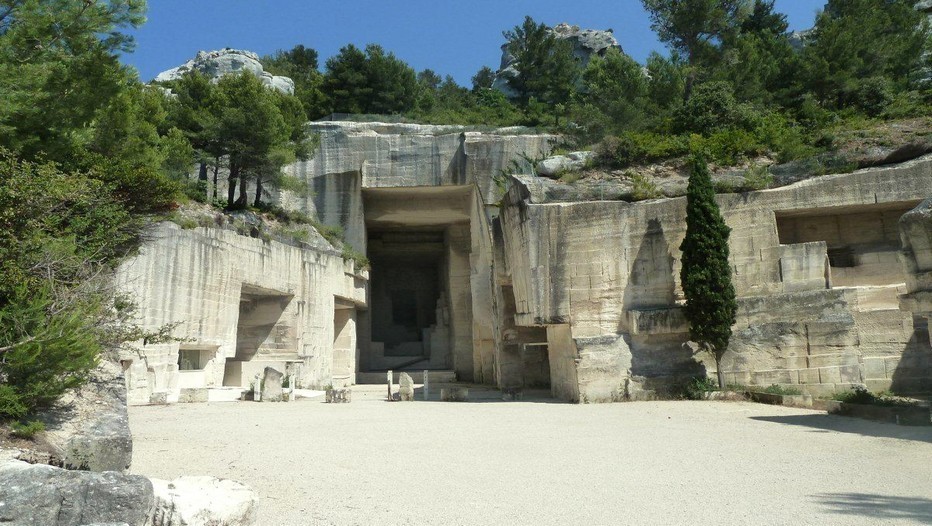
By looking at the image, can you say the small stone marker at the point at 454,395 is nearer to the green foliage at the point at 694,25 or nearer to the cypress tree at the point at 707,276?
the cypress tree at the point at 707,276

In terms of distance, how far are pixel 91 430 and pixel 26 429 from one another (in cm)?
56

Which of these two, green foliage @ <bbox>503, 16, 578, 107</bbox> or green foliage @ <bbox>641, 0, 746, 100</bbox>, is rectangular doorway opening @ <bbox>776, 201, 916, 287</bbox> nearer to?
green foliage @ <bbox>641, 0, 746, 100</bbox>

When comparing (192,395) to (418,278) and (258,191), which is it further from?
(418,278)

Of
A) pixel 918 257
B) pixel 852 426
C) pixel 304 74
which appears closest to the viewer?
pixel 918 257

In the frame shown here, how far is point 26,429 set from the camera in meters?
5.77

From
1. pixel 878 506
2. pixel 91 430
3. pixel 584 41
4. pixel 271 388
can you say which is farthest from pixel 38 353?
pixel 584 41

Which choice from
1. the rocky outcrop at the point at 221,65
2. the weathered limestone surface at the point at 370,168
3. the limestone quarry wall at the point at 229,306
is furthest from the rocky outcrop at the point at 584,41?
the limestone quarry wall at the point at 229,306

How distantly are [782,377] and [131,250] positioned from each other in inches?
504

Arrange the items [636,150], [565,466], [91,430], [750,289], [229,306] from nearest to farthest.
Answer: [91,430]
[565,466]
[750,289]
[636,150]
[229,306]

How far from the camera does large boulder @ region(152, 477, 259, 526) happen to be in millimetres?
4355

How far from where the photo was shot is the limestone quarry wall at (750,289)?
13953 millimetres

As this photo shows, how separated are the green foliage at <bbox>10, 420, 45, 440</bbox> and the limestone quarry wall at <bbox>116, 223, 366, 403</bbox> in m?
7.94

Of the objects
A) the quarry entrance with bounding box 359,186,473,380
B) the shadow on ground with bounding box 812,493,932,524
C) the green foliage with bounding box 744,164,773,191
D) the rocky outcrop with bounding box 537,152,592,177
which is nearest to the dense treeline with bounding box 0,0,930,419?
the rocky outcrop with bounding box 537,152,592,177

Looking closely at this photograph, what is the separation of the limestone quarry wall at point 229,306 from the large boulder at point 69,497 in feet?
32.8
